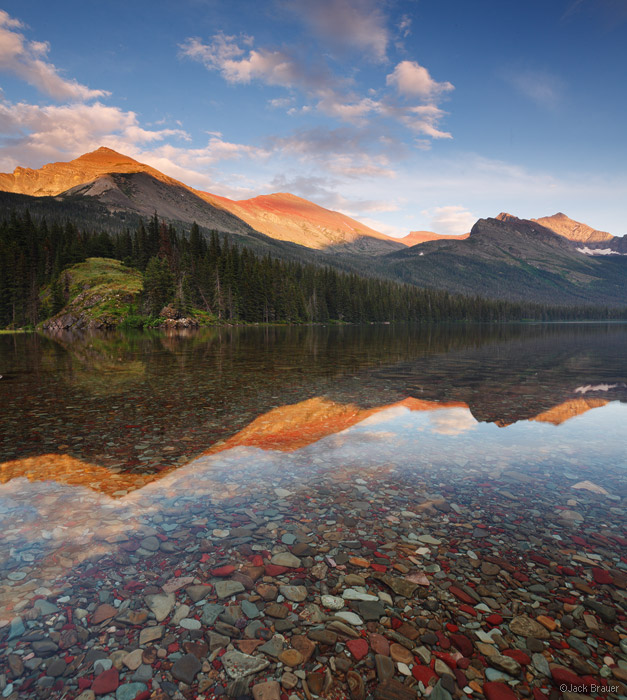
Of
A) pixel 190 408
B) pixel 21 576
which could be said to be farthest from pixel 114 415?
pixel 21 576

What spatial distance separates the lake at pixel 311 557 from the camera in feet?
13.4

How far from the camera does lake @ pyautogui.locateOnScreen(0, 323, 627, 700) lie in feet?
13.4

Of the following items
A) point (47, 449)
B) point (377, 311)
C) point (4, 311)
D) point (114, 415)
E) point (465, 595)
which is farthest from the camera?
point (377, 311)

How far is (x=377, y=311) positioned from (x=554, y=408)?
166 m

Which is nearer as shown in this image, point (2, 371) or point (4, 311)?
point (2, 371)

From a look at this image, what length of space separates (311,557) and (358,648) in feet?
5.87

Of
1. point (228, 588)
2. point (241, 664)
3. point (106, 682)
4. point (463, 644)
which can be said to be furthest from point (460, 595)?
point (106, 682)

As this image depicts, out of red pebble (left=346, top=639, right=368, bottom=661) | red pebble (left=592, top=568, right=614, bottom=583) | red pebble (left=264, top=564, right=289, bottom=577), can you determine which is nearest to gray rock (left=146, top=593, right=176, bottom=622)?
red pebble (left=264, top=564, right=289, bottom=577)

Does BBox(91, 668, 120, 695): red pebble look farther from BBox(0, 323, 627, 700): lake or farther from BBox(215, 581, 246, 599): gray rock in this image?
BBox(215, 581, 246, 599): gray rock

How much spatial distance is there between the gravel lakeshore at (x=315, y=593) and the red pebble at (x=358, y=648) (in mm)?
17

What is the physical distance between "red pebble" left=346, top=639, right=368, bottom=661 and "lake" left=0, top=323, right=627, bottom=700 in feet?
0.11

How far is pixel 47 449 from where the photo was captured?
1093cm

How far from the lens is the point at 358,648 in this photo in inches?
171

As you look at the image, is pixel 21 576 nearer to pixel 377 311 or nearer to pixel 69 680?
pixel 69 680
